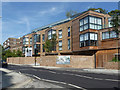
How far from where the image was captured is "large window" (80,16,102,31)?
101 ft

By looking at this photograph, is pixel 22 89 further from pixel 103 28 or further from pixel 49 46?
pixel 49 46

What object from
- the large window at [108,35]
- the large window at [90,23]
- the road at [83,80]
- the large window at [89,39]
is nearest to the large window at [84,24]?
the large window at [90,23]

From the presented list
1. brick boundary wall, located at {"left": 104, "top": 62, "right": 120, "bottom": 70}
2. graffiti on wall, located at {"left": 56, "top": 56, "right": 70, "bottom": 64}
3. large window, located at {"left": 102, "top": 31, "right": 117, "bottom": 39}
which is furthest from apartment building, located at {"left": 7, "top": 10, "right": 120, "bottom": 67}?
brick boundary wall, located at {"left": 104, "top": 62, "right": 120, "bottom": 70}

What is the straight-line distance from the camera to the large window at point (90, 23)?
30878 millimetres

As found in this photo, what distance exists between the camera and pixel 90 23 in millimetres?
30844

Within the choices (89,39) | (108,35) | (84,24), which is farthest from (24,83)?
(84,24)

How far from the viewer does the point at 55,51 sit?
43375mm

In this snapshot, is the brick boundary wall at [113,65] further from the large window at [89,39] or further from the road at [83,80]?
the large window at [89,39]

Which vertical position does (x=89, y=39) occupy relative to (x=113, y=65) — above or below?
above

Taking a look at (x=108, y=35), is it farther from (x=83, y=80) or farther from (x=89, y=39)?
(x=83, y=80)

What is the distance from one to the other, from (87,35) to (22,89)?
24725 mm

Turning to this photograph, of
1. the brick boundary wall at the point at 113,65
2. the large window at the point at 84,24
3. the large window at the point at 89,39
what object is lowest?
the brick boundary wall at the point at 113,65

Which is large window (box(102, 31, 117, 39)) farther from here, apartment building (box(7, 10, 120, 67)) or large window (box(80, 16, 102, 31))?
large window (box(80, 16, 102, 31))

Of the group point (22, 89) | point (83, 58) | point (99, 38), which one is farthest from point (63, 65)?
point (22, 89)
